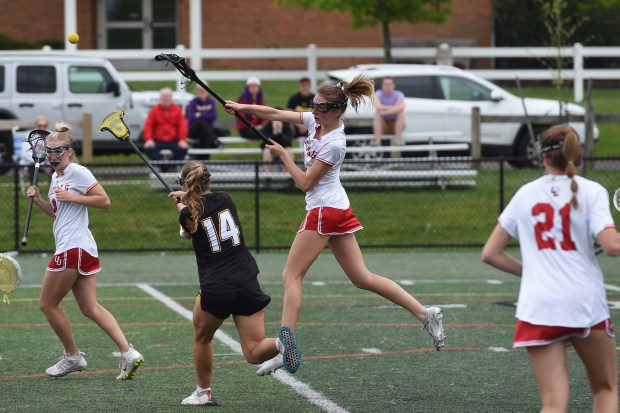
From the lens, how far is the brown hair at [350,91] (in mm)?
8141

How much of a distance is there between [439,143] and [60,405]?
1557 centimetres

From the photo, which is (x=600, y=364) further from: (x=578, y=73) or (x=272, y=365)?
(x=578, y=73)

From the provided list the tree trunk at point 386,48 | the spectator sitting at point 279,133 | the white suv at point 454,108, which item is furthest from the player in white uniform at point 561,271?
the tree trunk at point 386,48

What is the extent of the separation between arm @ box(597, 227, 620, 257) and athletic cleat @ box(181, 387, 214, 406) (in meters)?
2.96

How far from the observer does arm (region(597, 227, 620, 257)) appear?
5.34 metres

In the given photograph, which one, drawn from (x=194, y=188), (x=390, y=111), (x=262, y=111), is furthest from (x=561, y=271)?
(x=390, y=111)

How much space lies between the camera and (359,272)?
841 cm

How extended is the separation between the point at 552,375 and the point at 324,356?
153 inches

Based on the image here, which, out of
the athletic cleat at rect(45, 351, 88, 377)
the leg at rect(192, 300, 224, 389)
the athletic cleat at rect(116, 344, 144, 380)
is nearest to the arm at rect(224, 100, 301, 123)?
the leg at rect(192, 300, 224, 389)

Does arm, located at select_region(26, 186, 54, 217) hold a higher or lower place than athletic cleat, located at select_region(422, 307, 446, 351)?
higher

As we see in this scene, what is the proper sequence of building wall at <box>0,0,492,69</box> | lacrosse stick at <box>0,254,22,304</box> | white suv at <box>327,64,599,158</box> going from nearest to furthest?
lacrosse stick at <box>0,254,22,304</box> < white suv at <box>327,64,599,158</box> < building wall at <box>0,0,492,69</box>

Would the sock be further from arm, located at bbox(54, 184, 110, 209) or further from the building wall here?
the building wall

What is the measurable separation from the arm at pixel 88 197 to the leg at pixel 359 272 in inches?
62.2

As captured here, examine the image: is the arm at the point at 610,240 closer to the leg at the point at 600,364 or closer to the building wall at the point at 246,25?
the leg at the point at 600,364
